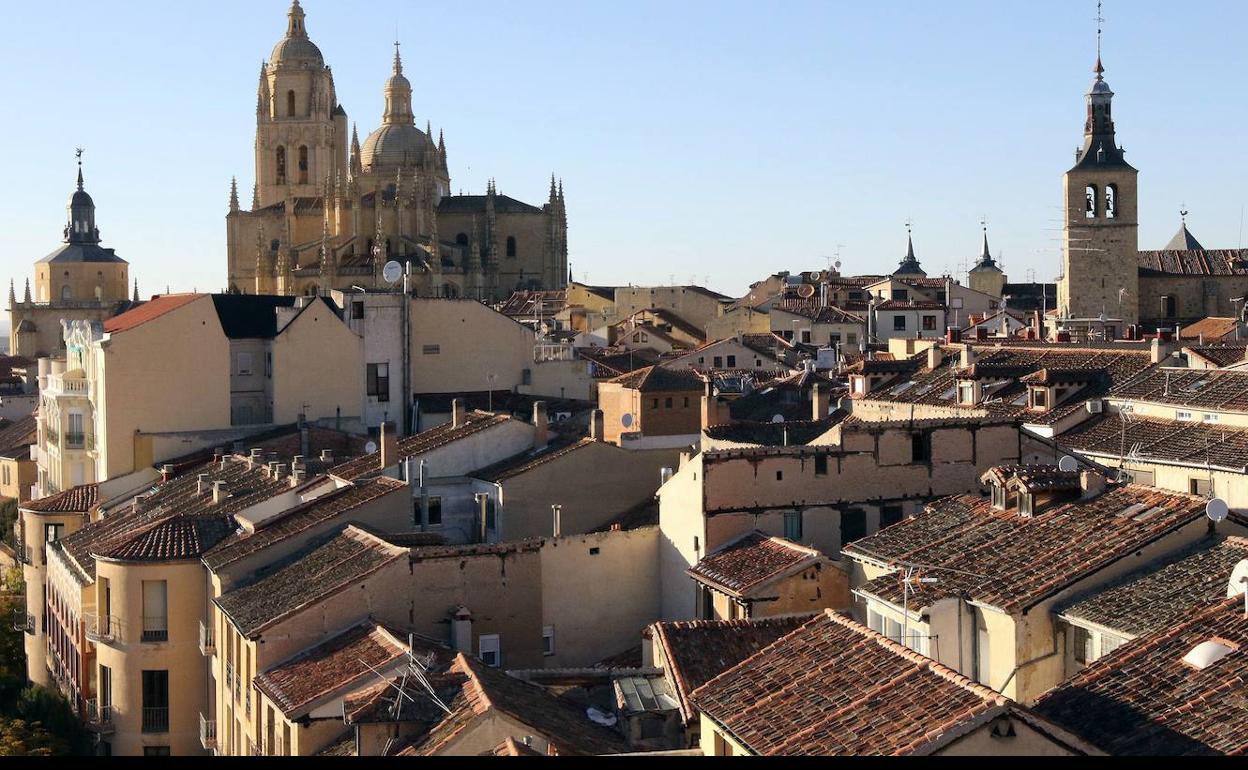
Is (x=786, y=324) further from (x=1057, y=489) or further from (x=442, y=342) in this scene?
(x=1057, y=489)

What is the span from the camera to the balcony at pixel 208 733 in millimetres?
26008

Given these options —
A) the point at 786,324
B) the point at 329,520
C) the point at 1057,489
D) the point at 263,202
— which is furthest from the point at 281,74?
the point at 1057,489

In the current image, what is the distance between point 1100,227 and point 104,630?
4878cm

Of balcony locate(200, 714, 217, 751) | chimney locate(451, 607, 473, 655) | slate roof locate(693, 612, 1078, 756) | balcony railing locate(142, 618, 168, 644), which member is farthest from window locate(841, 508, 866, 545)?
balcony railing locate(142, 618, 168, 644)

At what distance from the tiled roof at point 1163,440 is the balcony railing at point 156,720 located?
14.1 metres

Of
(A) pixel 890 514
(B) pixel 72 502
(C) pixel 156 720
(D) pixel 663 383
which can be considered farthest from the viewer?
(B) pixel 72 502

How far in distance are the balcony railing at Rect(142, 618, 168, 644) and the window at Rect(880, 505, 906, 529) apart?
10.3m

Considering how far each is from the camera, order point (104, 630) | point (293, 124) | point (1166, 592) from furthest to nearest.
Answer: point (293, 124), point (104, 630), point (1166, 592)

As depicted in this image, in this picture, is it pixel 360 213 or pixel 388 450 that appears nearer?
pixel 388 450

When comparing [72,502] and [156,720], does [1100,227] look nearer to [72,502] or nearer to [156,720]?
[72,502]

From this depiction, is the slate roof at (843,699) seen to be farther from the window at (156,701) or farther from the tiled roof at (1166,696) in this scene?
A: the window at (156,701)

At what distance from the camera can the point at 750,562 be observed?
2170 centimetres

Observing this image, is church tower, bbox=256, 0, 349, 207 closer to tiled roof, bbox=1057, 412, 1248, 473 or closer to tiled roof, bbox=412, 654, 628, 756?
tiled roof, bbox=1057, 412, 1248, 473

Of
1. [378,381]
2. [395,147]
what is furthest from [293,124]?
[378,381]
